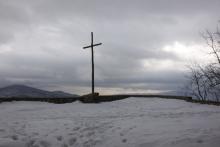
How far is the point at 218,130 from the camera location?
11344 mm

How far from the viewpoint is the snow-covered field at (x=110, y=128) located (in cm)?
1048

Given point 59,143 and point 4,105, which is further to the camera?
point 4,105

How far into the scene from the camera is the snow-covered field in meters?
10.5

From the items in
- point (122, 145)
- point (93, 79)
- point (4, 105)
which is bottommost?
point (122, 145)

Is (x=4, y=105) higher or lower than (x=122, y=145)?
higher

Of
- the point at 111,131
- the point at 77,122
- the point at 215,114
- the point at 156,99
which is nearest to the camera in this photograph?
the point at 111,131

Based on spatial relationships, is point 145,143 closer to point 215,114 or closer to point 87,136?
point 87,136

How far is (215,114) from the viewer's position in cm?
1527

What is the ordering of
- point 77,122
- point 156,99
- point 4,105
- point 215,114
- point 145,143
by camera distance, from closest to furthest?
point 145,143 → point 77,122 → point 215,114 → point 4,105 → point 156,99

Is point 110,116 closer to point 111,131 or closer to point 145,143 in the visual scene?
point 111,131

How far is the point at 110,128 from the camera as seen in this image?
41.7 feet

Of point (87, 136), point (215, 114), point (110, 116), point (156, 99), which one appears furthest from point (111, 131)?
point (156, 99)

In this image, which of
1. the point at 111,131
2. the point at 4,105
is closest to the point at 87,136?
the point at 111,131

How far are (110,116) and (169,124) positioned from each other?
13.4 feet
